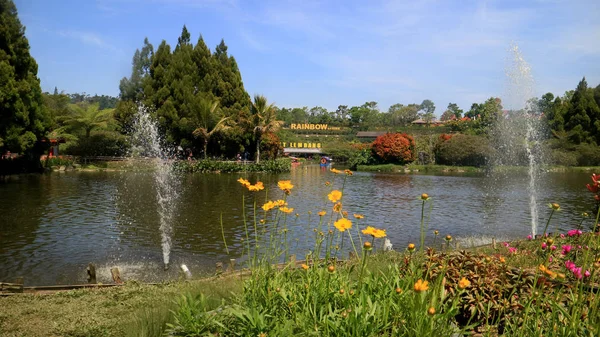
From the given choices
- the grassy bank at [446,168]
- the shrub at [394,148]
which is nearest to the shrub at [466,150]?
the grassy bank at [446,168]

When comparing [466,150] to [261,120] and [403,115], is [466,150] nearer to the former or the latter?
[261,120]

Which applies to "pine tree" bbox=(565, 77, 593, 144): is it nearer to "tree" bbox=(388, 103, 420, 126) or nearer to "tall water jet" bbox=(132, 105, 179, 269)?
"tall water jet" bbox=(132, 105, 179, 269)

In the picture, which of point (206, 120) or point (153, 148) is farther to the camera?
point (153, 148)

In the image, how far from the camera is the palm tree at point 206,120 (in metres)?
36.1

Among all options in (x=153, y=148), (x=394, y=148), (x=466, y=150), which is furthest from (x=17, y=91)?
(x=466, y=150)

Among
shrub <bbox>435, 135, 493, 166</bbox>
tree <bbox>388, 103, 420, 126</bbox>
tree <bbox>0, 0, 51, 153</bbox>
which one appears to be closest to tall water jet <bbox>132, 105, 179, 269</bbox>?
tree <bbox>0, 0, 51, 153</bbox>

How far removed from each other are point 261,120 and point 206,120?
469 cm

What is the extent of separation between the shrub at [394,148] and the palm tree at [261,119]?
47.0 ft

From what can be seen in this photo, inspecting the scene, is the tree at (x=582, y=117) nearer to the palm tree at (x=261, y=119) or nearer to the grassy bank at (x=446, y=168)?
the grassy bank at (x=446, y=168)

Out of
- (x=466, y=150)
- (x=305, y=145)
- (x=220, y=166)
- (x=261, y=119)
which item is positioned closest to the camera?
(x=220, y=166)

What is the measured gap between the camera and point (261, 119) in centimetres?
3828

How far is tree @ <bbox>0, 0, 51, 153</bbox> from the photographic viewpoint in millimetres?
23031

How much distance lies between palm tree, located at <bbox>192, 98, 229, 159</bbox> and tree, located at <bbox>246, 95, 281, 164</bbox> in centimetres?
234

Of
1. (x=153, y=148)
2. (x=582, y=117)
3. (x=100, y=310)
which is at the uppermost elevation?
(x=582, y=117)
